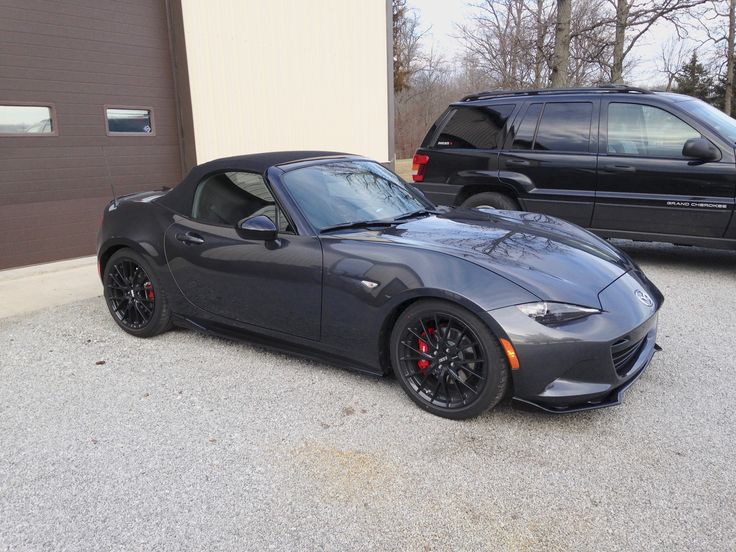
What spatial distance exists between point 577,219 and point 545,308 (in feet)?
12.9

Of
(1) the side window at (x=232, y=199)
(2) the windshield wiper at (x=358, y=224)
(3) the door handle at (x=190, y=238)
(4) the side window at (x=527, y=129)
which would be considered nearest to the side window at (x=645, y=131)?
(4) the side window at (x=527, y=129)

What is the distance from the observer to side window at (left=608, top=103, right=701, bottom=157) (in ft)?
19.8

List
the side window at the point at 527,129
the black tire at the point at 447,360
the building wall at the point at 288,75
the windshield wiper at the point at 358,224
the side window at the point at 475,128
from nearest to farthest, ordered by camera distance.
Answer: the black tire at the point at 447,360
the windshield wiper at the point at 358,224
the side window at the point at 527,129
the side window at the point at 475,128
the building wall at the point at 288,75

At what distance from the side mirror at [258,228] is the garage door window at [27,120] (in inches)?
202

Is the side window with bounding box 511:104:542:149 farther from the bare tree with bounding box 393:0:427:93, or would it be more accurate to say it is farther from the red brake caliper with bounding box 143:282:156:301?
the bare tree with bounding box 393:0:427:93

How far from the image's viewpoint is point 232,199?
4.31 m

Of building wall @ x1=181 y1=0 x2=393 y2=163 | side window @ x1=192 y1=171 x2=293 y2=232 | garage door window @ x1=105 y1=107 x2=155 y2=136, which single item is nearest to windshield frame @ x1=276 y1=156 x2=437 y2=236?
side window @ x1=192 y1=171 x2=293 y2=232

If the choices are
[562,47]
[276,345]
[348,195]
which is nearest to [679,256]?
[348,195]

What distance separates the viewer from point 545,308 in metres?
3.02

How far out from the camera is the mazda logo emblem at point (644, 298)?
3.37 metres

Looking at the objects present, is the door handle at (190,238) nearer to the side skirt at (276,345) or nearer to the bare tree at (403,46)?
the side skirt at (276,345)

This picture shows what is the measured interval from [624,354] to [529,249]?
31.1 inches

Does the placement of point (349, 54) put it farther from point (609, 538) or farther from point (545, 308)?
point (609, 538)

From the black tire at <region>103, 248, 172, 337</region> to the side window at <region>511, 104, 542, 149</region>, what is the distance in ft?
14.5
